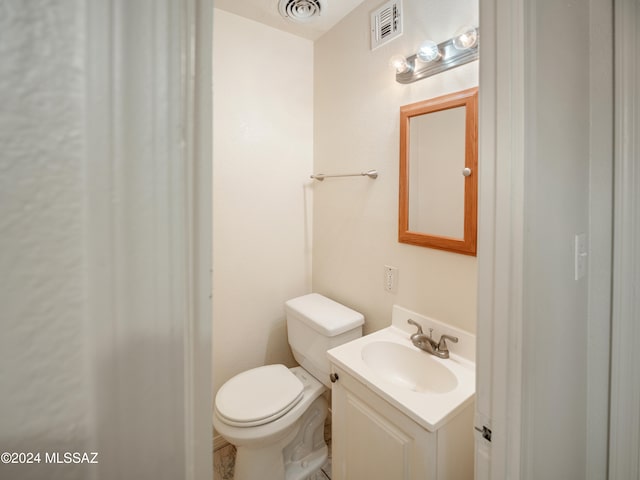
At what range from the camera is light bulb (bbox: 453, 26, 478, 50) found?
1094 mm

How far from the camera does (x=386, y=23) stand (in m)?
1.44

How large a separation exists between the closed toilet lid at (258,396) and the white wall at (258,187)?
0.29 m

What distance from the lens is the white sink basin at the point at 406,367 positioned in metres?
1.23

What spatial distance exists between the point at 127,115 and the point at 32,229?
95 millimetres

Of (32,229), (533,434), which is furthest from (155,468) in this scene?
(533,434)

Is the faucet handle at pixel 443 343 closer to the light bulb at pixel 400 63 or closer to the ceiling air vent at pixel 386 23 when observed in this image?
the light bulb at pixel 400 63

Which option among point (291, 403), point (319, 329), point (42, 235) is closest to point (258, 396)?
point (291, 403)

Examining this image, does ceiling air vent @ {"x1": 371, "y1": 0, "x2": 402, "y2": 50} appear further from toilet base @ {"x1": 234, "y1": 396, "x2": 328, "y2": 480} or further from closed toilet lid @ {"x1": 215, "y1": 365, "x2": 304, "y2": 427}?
toilet base @ {"x1": 234, "y1": 396, "x2": 328, "y2": 480}

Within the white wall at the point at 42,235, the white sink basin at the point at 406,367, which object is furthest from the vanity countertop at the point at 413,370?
the white wall at the point at 42,235

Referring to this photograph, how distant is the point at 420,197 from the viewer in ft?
4.49

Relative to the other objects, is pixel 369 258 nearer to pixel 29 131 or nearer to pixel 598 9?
pixel 598 9

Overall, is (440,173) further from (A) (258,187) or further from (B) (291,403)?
(B) (291,403)

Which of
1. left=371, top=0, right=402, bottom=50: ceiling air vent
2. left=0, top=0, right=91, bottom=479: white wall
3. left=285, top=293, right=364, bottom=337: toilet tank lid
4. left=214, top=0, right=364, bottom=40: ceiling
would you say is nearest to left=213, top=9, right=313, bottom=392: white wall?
left=214, top=0, right=364, bottom=40: ceiling

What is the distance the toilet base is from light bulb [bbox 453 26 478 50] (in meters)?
1.74
